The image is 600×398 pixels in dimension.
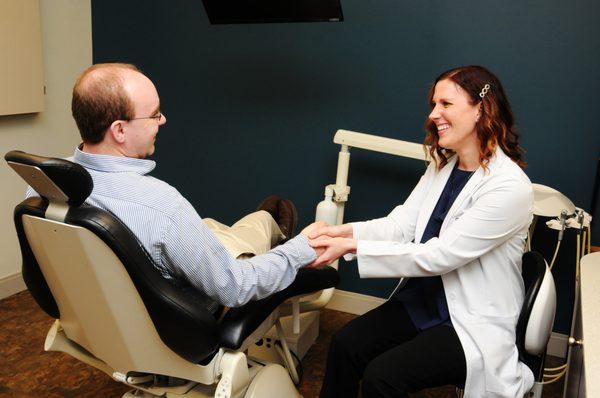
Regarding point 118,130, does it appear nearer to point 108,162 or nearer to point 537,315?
point 108,162

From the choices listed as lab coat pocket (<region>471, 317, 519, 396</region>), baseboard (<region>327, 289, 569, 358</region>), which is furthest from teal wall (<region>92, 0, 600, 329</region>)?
lab coat pocket (<region>471, 317, 519, 396</region>)

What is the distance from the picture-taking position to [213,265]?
123 centimetres

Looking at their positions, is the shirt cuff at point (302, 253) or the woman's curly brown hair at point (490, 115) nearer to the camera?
the shirt cuff at point (302, 253)

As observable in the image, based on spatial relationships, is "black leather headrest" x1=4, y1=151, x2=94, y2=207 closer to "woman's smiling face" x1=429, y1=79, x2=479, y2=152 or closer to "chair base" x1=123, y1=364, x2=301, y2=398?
"chair base" x1=123, y1=364, x2=301, y2=398

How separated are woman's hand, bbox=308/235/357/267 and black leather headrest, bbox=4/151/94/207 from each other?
739 millimetres

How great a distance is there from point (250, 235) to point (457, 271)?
0.73 m

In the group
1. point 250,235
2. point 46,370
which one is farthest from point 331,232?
point 46,370

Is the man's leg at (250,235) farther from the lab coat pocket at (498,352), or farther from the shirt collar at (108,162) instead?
the lab coat pocket at (498,352)

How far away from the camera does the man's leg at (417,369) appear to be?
4.77 feet

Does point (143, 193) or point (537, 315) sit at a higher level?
point (143, 193)

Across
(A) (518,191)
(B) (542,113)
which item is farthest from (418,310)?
(B) (542,113)

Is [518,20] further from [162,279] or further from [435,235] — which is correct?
[162,279]

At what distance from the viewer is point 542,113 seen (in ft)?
8.14

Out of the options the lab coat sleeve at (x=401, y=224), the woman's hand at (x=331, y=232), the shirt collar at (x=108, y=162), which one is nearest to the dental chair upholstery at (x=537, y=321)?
the lab coat sleeve at (x=401, y=224)
